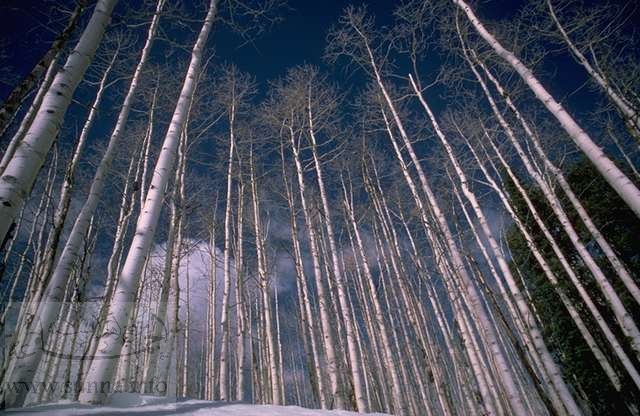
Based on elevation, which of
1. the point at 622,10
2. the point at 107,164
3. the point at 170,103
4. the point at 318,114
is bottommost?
the point at 107,164

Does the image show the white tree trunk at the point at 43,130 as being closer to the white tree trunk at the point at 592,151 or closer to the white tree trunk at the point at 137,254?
the white tree trunk at the point at 137,254

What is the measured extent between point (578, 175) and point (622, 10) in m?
7.19

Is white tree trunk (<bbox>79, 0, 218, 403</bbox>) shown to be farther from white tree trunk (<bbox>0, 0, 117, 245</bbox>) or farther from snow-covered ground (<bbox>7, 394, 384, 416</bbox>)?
white tree trunk (<bbox>0, 0, 117, 245</bbox>)

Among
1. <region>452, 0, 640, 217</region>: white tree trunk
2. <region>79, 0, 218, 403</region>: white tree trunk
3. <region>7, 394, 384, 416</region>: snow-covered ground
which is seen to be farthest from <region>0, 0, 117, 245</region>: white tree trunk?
<region>452, 0, 640, 217</region>: white tree trunk

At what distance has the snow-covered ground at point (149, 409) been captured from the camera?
1.98 meters

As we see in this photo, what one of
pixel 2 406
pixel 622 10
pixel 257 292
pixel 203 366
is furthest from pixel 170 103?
pixel 203 366

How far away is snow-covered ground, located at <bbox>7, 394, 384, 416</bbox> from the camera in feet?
6.50

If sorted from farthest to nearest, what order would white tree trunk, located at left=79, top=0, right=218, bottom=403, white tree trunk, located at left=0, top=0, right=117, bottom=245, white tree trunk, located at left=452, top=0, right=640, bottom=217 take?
white tree trunk, located at left=452, top=0, right=640, bottom=217 < white tree trunk, located at left=79, top=0, right=218, bottom=403 < white tree trunk, located at left=0, top=0, right=117, bottom=245

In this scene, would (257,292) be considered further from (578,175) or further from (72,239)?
(578,175)

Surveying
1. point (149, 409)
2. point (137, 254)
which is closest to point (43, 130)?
point (137, 254)

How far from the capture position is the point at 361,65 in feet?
29.8

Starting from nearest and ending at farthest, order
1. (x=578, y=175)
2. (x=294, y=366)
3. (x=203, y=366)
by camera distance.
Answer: (x=578, y=175) < (x=203, y=366) < (x=294, y=366)

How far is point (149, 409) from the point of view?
2.39 meters

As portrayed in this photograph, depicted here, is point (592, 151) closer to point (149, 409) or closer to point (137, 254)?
point (137, 254)
